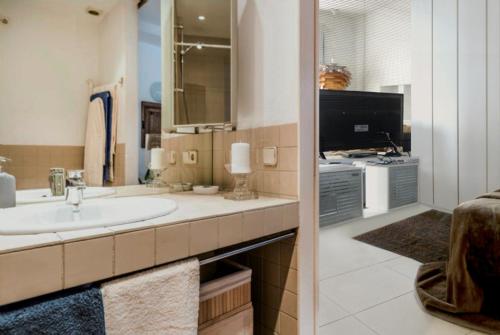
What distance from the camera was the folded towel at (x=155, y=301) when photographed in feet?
2.05

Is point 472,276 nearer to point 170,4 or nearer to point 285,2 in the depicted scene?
point 285,2

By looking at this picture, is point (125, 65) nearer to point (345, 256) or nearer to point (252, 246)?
point (252, 246)

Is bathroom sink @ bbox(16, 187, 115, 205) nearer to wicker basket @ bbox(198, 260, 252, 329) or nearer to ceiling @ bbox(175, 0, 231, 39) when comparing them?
wicker basket @ bbox(198, 260, 252, 329)

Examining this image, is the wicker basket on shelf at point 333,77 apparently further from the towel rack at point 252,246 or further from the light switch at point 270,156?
the towel rack at point 252,246

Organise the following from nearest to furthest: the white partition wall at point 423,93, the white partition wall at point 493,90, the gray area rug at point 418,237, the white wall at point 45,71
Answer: the white wall at point 45,71
the gray area rug at point 418,237
the white partition wall at point 493,90
the white partition wall at point 423,93

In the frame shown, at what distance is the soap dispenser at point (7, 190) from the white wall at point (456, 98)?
3.71 metres

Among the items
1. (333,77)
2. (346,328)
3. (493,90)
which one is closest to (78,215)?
(346,328)

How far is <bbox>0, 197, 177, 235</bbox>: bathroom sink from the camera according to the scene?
632 millimetres

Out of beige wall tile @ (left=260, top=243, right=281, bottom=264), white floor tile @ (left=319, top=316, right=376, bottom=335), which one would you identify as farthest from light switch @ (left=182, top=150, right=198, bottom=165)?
white floor tile @ (left=319, top=316, right=376, bottom=335)

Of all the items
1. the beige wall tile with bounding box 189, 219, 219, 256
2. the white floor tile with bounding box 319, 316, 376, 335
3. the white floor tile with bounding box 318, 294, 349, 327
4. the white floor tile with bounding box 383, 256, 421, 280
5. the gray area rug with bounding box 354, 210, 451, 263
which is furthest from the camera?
the gray area rug with bounding box 354, 210, 451, 263

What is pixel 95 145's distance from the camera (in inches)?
45.7

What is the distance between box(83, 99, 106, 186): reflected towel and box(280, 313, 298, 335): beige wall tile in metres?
0.90

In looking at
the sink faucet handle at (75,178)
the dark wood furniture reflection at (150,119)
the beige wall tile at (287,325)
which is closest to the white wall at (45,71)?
the sink faucet handle at (75,178)

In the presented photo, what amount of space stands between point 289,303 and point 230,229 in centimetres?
47
